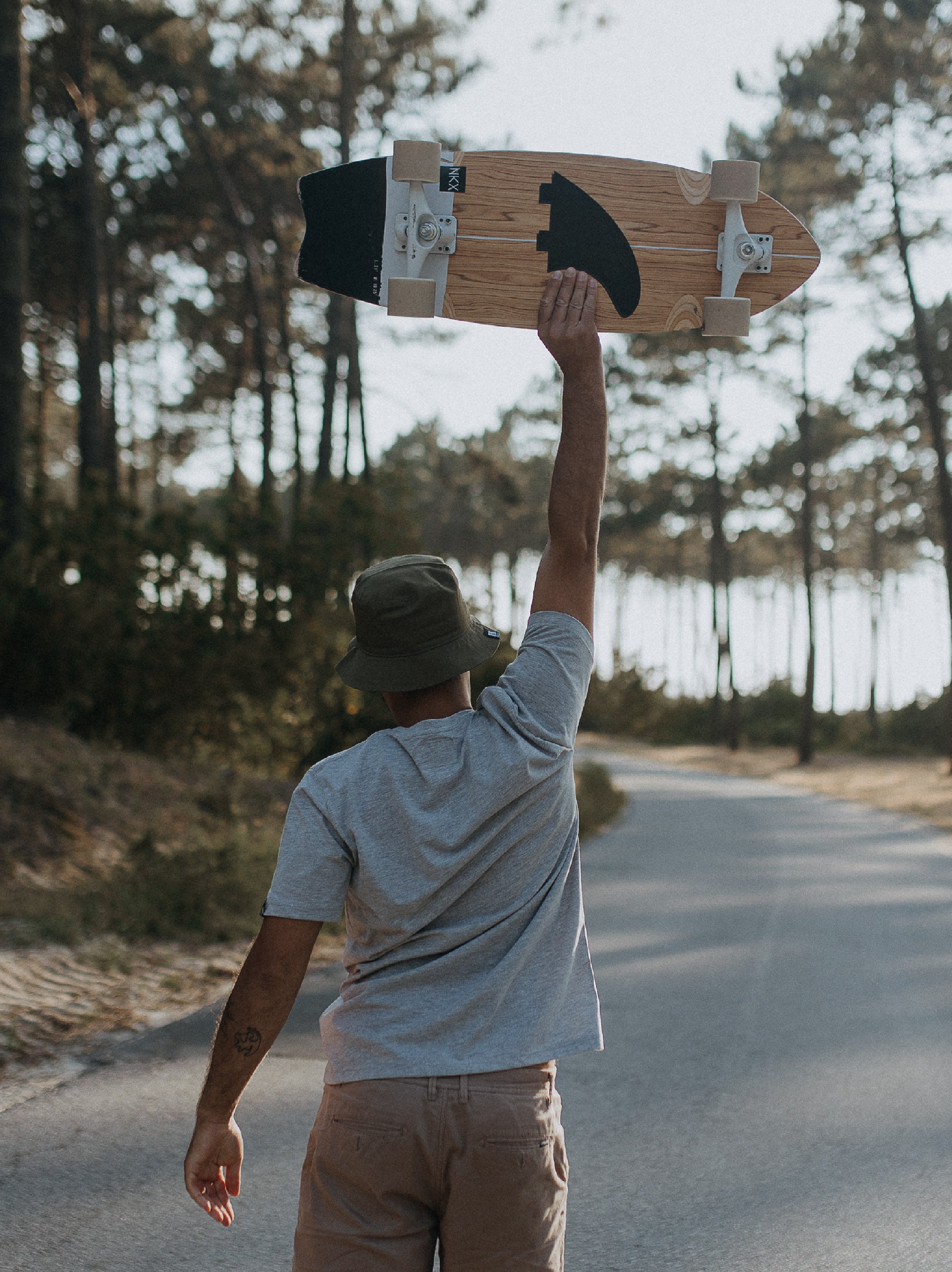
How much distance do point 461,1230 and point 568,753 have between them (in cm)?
81

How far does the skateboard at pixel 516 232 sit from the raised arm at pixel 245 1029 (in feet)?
4.97

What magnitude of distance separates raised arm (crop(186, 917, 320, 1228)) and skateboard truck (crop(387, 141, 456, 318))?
4.94 feet

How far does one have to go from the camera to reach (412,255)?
2938 millimetres

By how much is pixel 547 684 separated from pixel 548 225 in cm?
129

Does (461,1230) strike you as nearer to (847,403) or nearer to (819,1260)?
(819,1260)

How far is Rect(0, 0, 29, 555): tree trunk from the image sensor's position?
503 inches

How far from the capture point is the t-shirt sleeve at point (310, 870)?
6.77 ft

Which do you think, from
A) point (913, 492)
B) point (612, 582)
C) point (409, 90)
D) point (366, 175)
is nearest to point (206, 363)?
point (409, 90)

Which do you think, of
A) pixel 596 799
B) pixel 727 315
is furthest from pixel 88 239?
pixel 727 315

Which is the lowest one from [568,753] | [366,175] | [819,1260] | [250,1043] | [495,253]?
[819,1260]

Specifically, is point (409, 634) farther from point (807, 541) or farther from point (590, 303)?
point (807, 541)

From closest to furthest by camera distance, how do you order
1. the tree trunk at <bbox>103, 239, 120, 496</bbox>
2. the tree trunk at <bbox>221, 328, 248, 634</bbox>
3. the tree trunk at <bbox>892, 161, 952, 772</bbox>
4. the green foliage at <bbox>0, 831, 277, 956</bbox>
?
the green foliage at <bbox>0, 831, 277, 956</bbox>
the tree trunk at <bbox>221, 328, 248, 634</bbox>
the tree trunk at <bbox>103, 239, 120, 496</bbox>
the tree trunk at <bbox>892, 161, 952, 772</bbox>

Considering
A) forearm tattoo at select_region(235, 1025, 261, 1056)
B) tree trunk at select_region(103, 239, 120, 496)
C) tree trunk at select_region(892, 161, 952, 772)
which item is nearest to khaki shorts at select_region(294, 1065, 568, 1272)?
forearm tattoo at select_region(235, 1025, 261, 1056)

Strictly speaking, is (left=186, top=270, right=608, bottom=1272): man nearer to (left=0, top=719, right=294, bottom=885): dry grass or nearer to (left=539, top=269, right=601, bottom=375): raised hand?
(left=539, top=269, right=601, bottom=375): raised hand
